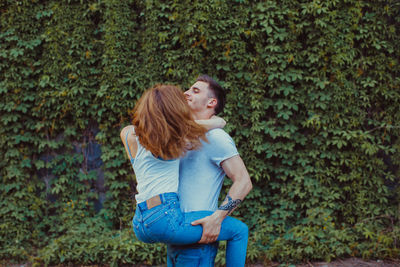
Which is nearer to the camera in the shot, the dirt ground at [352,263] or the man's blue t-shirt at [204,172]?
the man's blue t-shirt at [204,172]

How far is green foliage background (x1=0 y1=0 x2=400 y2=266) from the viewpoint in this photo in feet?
14.8

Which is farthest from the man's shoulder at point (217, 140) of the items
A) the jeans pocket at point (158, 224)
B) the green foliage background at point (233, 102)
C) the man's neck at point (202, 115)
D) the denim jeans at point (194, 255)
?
the green foliage background at point (233, 102)

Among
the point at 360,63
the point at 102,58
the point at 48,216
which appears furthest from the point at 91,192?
the point at 360,63

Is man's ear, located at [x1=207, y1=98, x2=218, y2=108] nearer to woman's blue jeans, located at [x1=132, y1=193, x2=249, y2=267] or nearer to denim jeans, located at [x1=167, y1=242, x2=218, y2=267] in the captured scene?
woman's blue jeans, located at [x1=132, y1=193, x2=249, y2=267]

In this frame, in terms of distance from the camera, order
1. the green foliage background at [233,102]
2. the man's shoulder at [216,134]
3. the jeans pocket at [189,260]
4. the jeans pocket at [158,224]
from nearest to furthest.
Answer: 1. the jeans pocket at [158,224]
2. the jeans pocket at [189,260]
3. the man's shoulder at [216,134]
4. the green foliage background at [233,102]

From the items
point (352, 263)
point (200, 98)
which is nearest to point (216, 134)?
point (200, 98)

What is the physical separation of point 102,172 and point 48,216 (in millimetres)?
960

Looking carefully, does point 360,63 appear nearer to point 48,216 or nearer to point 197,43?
point 197,43

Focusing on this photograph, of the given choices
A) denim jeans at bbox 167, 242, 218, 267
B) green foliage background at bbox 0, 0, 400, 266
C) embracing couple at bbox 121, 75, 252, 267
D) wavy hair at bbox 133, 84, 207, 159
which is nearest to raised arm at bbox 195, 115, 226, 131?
embracing couple at bbox 121, 75, 252, 267

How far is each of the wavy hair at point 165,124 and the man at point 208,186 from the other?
0.18m

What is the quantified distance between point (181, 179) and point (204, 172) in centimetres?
15

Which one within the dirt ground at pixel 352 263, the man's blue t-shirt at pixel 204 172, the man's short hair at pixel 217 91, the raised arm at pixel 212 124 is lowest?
the dirt ground at pixel 352 263

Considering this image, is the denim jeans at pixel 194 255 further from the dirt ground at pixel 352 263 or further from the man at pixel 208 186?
the dirt ground at pixel 352 263

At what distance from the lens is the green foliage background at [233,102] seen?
14.8 feet
